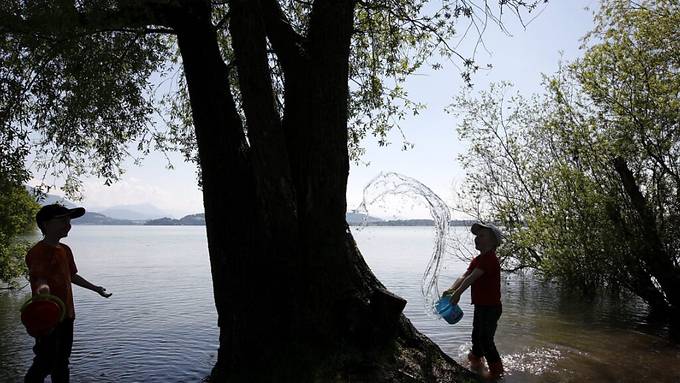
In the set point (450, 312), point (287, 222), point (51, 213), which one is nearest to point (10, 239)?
point (51, 213)

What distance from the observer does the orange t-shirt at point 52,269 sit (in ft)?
20.5

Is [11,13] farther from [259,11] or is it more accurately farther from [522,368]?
[522,368]

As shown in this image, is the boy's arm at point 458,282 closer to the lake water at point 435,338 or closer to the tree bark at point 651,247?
the lake water at point 435,338

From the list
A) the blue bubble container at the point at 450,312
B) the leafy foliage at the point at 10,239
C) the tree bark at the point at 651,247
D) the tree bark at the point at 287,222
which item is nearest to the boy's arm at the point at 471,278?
the blue bubble container at the point at 450,312

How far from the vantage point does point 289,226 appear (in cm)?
691

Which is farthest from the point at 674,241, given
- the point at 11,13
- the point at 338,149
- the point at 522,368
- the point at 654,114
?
the point at 11,13

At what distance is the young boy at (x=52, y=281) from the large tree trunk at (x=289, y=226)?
1776mm

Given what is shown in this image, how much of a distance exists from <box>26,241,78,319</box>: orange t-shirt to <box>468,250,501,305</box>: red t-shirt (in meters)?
5.68

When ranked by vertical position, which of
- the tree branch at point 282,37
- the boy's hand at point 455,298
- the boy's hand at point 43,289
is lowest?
the boy's hand at point 455,298

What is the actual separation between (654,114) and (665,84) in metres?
0.73

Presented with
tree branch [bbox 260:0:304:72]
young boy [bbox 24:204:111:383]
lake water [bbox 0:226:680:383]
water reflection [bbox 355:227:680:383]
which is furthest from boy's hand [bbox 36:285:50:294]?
water reflection [bbox 355:227:680:383]

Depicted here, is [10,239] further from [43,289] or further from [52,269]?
[43,289]

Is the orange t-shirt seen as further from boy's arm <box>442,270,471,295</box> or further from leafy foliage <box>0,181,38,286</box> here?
leafy foliage <box>0,181,38,286</box>

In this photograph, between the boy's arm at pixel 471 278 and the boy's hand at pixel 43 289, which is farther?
the boy's arm at pixel 471 278
